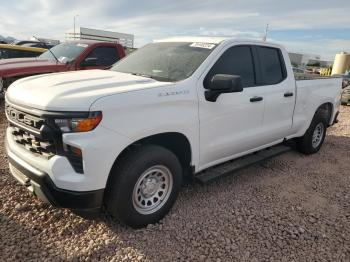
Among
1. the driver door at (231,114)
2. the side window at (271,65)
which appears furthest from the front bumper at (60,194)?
the side window at (271,65)

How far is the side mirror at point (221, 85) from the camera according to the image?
3191 millimetres

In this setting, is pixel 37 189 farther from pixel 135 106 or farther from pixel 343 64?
pixel 343 64

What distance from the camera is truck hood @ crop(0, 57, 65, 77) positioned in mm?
6958

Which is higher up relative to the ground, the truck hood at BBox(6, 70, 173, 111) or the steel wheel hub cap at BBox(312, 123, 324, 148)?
the truck hood at BBox(6, 70, 173, 111)

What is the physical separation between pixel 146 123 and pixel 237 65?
5.29 feet

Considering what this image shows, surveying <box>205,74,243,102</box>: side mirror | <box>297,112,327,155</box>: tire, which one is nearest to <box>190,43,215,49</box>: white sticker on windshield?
<box>205,74,243,102</box>: side mirror

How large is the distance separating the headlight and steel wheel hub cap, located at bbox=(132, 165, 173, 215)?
0.71 meters

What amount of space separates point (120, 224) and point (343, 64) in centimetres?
3560

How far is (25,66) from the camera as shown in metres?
7.18

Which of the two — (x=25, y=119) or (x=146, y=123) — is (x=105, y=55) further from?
(x=146, y=123)

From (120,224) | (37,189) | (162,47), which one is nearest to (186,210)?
(120,224)

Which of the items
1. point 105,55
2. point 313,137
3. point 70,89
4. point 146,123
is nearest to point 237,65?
point 146,123

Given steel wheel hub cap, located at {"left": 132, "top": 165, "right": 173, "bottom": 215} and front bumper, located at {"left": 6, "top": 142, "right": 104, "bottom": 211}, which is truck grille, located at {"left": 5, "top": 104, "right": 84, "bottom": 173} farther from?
steel wheel hub cap, located at {"left": 132, "top": 165, "right": 173, "bottom": 215}

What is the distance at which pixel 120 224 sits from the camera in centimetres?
327
